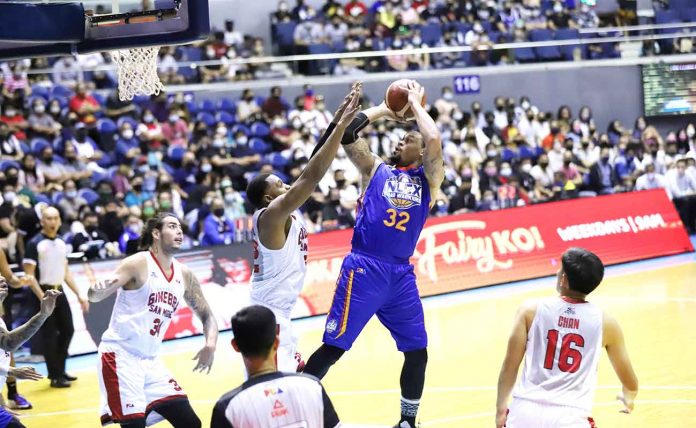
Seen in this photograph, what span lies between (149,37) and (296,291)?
108 inches

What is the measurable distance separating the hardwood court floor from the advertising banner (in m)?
0.52

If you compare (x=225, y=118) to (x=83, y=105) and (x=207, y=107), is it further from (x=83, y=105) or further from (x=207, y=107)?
(x=83, y=105)

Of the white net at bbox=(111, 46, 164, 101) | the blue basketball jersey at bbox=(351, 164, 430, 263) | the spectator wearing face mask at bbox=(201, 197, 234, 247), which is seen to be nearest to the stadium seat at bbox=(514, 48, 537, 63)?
the spectator wearing face mask at bbox=(201, 197, 234, 247)

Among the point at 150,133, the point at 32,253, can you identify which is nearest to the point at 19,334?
the point at 32,253

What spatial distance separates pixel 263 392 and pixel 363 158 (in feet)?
12.6

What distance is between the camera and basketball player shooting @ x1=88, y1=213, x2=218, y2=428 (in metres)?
6.75

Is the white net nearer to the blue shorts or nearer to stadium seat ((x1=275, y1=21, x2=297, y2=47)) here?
the blue shorts

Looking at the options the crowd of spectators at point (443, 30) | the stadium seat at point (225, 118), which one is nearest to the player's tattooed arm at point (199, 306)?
the stadium seat at point (225, 118)

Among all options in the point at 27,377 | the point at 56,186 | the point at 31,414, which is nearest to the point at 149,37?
the point at 27,377

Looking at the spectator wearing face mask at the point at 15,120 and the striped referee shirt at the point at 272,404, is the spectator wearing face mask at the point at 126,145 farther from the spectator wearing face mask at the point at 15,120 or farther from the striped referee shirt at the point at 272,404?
the striped referee shirt at the point at 272,404

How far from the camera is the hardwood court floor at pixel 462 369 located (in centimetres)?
893

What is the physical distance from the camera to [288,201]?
6355 mm

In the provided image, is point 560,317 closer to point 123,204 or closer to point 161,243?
point 161,243

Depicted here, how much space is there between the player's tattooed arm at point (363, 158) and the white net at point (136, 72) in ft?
7.88
